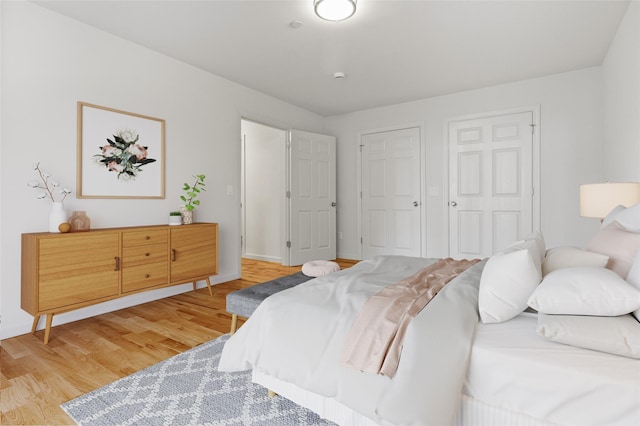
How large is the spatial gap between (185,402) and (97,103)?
267cm

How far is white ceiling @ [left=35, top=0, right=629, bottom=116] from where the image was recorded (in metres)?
2.64

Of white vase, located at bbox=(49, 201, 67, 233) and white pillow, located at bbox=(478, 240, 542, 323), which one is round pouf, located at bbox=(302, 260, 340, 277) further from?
white vase, located at bbox=(49, 201, 67, 233)

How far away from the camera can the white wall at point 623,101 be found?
2.54 meters

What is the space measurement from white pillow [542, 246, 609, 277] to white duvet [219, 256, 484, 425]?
1.07 feet

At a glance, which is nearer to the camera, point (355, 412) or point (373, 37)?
point (355, 412)

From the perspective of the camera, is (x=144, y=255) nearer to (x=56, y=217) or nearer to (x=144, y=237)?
(x=144, y=237)

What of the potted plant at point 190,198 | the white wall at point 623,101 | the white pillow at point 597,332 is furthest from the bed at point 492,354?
the potted plant at point 190,198

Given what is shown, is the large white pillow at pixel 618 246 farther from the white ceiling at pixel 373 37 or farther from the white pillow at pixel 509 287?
the white ceiling at pixel 373 37

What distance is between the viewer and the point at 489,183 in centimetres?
454

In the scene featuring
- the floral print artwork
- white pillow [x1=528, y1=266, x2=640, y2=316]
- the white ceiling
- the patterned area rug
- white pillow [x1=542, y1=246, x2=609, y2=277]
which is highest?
the white ceiling

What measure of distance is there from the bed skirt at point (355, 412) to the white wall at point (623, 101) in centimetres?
250

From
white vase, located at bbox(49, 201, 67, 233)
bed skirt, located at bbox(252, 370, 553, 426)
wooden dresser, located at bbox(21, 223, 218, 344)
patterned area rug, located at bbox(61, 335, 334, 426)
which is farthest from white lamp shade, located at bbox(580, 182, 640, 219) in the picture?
white vase, located at bbox(49, 201, 67, 233)

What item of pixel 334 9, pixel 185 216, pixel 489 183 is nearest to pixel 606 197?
pixel 489 183

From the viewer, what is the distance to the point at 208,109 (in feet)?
12.9
